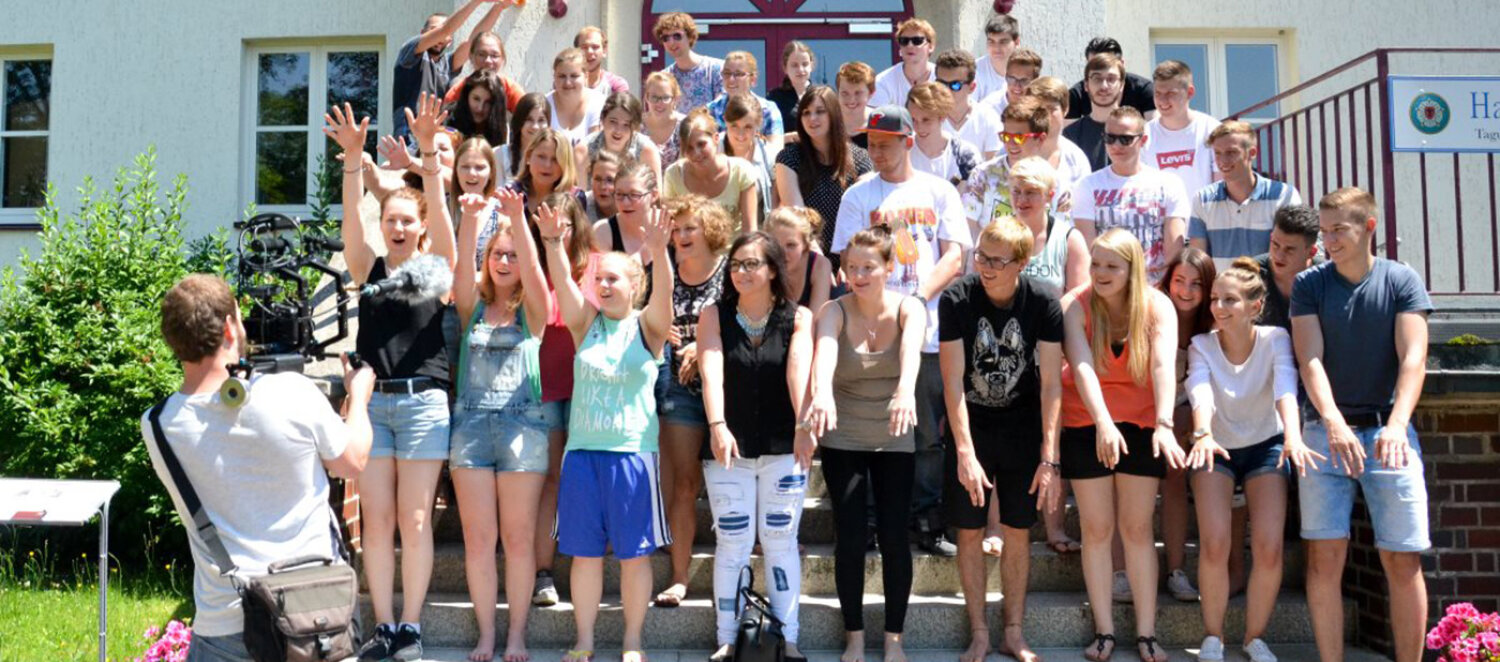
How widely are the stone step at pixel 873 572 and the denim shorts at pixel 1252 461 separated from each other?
65 centimetres

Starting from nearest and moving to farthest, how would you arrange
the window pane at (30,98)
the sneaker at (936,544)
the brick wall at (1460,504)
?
the brick wall at (1460,504)
the sneaker at (936,544)
the window pane at (30,98)

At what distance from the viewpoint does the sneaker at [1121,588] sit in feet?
18.0

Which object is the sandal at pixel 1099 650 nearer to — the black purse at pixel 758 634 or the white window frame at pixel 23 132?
the black purse at pixel 758 634

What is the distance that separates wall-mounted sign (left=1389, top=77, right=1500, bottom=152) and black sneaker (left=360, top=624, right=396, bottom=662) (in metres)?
5.59

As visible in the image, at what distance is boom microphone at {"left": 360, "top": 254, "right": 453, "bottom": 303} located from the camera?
17.2 ft

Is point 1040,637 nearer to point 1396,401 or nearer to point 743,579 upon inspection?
point 743,579

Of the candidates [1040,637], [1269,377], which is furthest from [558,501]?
[1269,377]

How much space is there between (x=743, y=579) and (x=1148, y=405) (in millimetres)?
1845

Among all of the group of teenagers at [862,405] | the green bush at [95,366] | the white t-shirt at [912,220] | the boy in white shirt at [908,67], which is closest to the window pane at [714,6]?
the boy in white shirt at [908,67]

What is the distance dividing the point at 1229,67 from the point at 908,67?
3.92 meters

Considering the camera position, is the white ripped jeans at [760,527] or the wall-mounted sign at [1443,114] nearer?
the white ripped jeans at [760,527]

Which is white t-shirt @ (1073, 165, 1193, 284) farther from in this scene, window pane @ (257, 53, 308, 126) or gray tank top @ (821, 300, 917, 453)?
window pane @ (257, 53, 308, 126)

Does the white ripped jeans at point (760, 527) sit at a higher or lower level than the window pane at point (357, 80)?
lower

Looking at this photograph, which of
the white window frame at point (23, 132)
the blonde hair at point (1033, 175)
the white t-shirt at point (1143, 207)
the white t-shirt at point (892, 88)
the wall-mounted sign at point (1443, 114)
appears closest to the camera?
the blonde hair at point (1033, 175)
